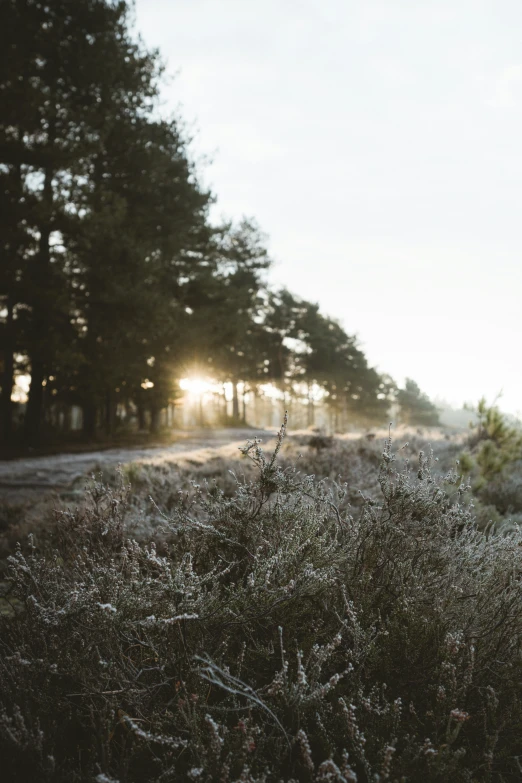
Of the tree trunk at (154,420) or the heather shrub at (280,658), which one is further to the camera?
the tree trunk at (154,420)

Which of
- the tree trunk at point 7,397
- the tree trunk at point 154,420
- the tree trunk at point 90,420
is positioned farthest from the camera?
the tree trunk at point 154,420

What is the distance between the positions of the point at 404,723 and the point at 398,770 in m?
0.31

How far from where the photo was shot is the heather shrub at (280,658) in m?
1.38

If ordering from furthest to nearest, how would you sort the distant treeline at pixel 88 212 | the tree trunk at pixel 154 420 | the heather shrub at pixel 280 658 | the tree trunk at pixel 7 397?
1. the tree trunk at pixel 154 420
2. the tree trunk at pixel 7 397
3. the distant treeline at pixel 88 212
4. the heather shrub at pixel 280 658

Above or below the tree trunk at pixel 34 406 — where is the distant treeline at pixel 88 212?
above

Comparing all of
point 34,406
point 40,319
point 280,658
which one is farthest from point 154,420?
point 280,658

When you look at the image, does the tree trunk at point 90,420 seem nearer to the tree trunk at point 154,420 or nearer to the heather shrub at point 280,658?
the tree trunk at point 154,420

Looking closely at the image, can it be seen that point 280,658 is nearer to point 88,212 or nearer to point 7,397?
point 88,212

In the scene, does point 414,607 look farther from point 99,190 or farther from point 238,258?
point 238,258

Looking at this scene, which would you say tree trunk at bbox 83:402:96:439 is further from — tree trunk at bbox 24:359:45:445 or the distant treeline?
tree trunk at bbox 24:359:45:445

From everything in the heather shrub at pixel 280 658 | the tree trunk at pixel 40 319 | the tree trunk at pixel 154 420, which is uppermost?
the tree trunk at pixel 40 319

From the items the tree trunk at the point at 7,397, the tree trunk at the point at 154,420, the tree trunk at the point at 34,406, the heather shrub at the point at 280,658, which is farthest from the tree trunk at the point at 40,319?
the heather shrub at the point at 280,658

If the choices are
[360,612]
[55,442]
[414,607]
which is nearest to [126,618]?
[360,612]

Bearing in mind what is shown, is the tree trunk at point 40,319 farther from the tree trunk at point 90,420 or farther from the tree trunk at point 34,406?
the tree trunk at point 90,420
